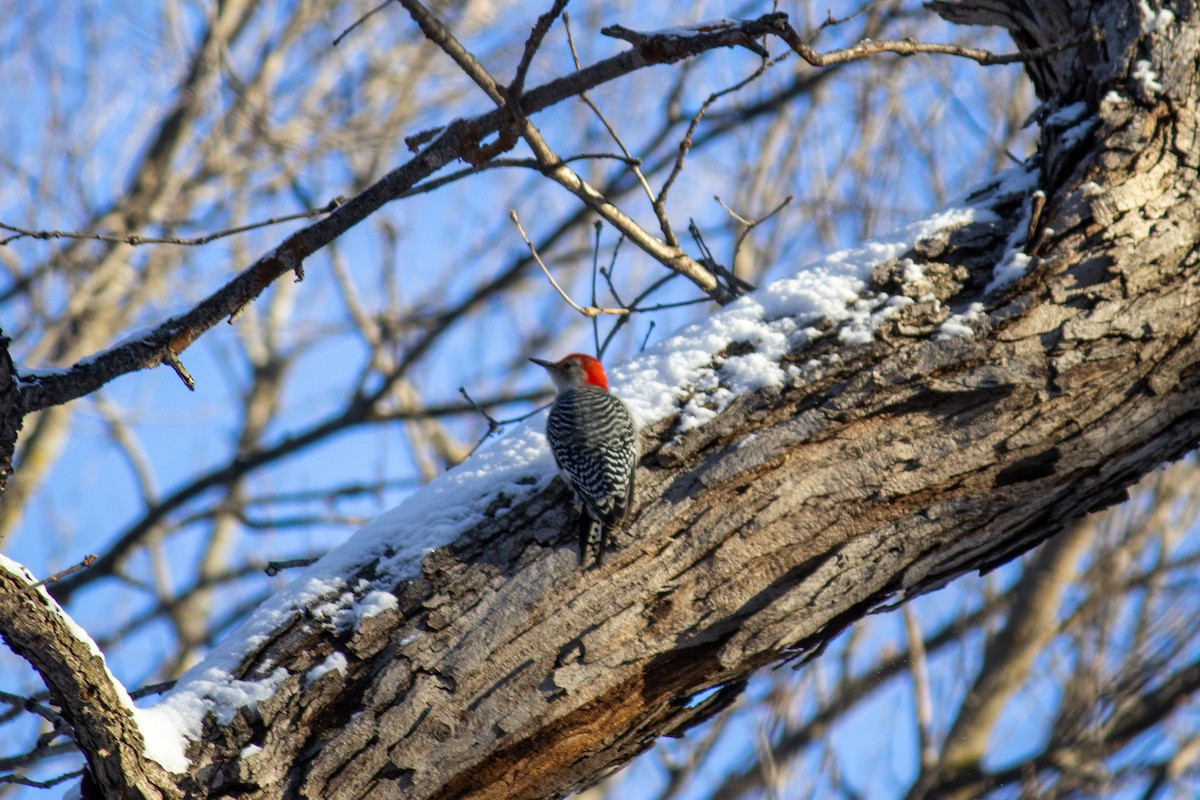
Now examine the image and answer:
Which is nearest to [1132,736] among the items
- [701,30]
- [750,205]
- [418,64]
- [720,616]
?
[750,205]

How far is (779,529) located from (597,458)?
70 cm

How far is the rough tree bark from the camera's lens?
2.80 meters

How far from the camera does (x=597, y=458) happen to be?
11.0 feet

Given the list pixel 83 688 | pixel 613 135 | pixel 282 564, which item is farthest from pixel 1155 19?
pixel 83 688

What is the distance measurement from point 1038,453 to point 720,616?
1064 millimetres

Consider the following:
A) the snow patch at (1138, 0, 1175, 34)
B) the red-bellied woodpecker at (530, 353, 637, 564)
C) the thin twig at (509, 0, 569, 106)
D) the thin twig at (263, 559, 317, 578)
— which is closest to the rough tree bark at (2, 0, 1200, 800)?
the red-bellied woodpecker at (530, 353, 637, 564)

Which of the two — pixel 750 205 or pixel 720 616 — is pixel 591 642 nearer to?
pixel 720 616

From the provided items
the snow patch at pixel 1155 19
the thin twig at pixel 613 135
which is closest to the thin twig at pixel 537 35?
the thin twig at pixel 613 135

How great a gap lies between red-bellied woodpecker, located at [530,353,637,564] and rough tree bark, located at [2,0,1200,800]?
0.08 metres

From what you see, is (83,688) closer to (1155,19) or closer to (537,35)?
(537,35)

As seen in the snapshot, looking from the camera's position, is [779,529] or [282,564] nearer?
[779,529]

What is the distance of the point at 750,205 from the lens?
8.36 metres

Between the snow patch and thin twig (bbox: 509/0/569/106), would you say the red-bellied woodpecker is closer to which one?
thin twig (bbox: 509/0/569/106)

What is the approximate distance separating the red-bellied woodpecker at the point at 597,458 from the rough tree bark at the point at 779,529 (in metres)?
0.08
